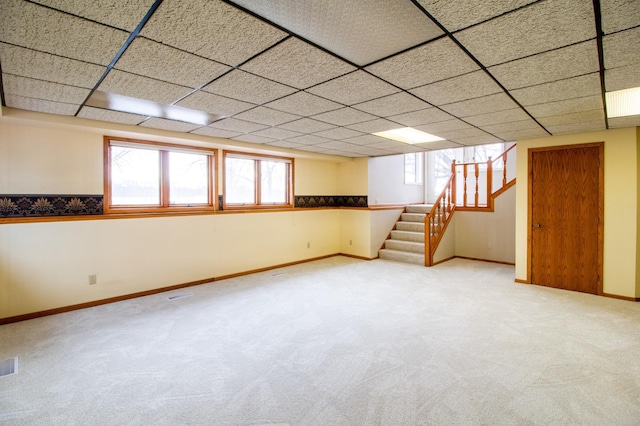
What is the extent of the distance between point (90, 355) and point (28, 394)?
21.2 inches

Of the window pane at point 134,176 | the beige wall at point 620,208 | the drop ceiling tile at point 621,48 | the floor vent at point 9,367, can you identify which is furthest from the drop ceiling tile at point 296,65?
the beige wall at point 620,208

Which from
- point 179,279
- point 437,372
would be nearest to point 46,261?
point 179,279

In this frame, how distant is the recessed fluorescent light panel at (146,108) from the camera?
10.1ft

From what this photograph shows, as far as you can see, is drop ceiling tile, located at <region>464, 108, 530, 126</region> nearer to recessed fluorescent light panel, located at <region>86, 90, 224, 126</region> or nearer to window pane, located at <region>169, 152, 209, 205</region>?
recessed fluorescent light panel, located at <region>86, 90, 224, 126</region>

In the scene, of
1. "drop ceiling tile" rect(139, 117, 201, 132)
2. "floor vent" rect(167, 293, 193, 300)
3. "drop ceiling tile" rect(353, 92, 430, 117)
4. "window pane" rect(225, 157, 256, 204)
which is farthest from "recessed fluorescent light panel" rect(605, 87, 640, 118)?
"floor vent" rect(167, 293, 193, 300)

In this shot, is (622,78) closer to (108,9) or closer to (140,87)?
(108,9)

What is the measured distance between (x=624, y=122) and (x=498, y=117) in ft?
5.64

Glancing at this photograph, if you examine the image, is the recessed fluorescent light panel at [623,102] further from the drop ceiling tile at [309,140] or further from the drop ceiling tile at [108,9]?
the drop ceiling tile at [108,9]

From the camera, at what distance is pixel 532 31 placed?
1.75m

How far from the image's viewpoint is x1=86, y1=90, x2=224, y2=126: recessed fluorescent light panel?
3070mm

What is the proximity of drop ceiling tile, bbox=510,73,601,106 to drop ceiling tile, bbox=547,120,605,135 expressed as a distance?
4.55 ft

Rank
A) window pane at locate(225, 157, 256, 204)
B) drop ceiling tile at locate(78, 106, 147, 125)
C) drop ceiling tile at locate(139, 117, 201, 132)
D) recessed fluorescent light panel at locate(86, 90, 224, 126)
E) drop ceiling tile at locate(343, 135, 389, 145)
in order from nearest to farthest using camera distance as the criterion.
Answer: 1. recessed fluorescent light panel at locate(86, 90, 224, 126)
2. drop ceiling tile at locate(78, 106, 147, 125)
3. drop ceiling tile at locate(139, 117, 201, 132)
4. drop ceiling tile at locate(343, 135, 389, 145)
5. window pane at locate(225, 157, 256, 204)

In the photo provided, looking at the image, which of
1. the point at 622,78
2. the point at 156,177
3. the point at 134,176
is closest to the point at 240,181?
the point at 156,177

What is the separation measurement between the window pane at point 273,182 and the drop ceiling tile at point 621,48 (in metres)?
5.05
